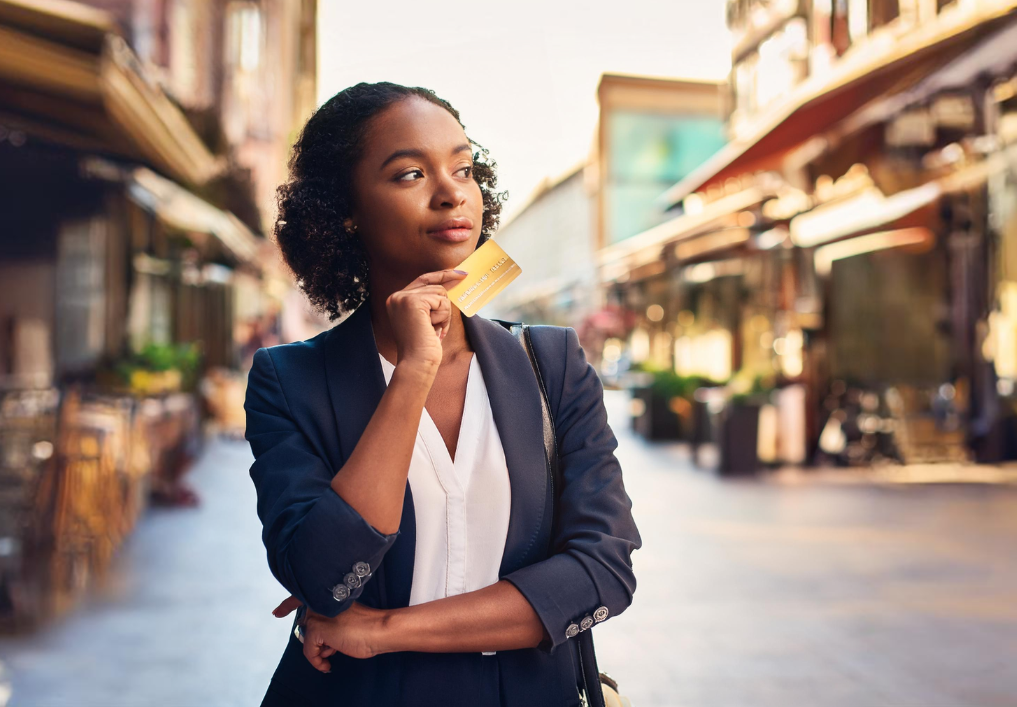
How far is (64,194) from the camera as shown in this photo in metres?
8.05

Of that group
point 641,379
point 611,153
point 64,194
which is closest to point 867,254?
point 641,379

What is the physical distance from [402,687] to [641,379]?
12.3m

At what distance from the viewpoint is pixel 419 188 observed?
1.33 m

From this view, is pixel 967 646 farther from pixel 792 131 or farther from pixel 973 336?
pixel 973 336

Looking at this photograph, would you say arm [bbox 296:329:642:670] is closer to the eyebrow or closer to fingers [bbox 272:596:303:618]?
fingers [bbox 272:596:303:618]

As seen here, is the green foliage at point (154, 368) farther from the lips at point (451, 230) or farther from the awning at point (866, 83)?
the lips at point (451, 230)

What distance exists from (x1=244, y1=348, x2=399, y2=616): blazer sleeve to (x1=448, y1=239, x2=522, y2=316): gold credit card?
322 mm

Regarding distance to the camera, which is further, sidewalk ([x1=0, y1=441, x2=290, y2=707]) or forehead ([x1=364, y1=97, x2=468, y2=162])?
sidewalk ([x1=0, y1=441, x2=290, y2=707])

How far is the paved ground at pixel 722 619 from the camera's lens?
3.46 m

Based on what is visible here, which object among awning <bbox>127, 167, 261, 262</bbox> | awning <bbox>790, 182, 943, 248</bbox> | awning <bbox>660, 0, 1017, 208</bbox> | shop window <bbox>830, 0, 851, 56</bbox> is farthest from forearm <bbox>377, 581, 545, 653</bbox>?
shop window <bbox>830, 0, 851, 56</bbox>

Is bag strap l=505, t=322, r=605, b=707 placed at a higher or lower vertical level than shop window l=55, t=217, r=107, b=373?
lower

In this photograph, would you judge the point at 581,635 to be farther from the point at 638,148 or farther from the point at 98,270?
the point at 638,148

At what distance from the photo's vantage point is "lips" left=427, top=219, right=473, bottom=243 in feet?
4.36

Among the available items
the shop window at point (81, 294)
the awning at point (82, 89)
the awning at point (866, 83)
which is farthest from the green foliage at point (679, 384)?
the shop window at point (81, 294)
